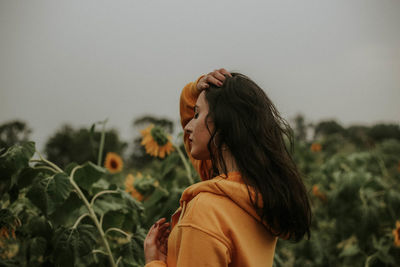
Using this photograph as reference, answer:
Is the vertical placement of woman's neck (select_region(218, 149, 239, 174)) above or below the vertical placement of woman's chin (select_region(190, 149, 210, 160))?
below

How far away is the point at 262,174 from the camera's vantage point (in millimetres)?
900

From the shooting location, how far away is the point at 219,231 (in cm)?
80

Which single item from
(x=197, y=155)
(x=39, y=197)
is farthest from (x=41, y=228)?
(x=197, y=155)

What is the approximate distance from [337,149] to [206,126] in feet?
18.4

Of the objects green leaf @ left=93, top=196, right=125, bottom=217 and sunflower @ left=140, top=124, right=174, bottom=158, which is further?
sunflower @ left=140, top=124, right=174, bottom=158

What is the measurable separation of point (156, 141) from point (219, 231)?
4.19 feet

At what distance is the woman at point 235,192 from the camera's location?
2.64 ft

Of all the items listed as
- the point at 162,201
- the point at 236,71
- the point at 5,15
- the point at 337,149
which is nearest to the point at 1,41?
the point at 5,15

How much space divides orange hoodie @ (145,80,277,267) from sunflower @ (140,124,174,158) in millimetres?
1092

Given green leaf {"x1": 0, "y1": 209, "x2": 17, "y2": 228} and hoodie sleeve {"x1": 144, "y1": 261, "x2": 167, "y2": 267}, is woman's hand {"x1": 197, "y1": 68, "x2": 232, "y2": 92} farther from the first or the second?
green leaf {"x1": 0, "y1": 209, "x2": 17, "y2": 228}

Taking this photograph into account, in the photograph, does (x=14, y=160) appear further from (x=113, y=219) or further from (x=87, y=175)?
(x=113, y=219)

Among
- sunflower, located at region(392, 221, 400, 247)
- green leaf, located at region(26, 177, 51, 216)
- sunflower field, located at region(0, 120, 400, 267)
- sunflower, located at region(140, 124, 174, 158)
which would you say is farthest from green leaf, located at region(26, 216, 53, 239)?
sunflower, located at region(392, 221, 400, 247)

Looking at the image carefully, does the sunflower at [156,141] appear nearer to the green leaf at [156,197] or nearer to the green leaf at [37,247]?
the green leaf at [156,197]

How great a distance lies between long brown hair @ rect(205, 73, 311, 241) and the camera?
89 centimetres
